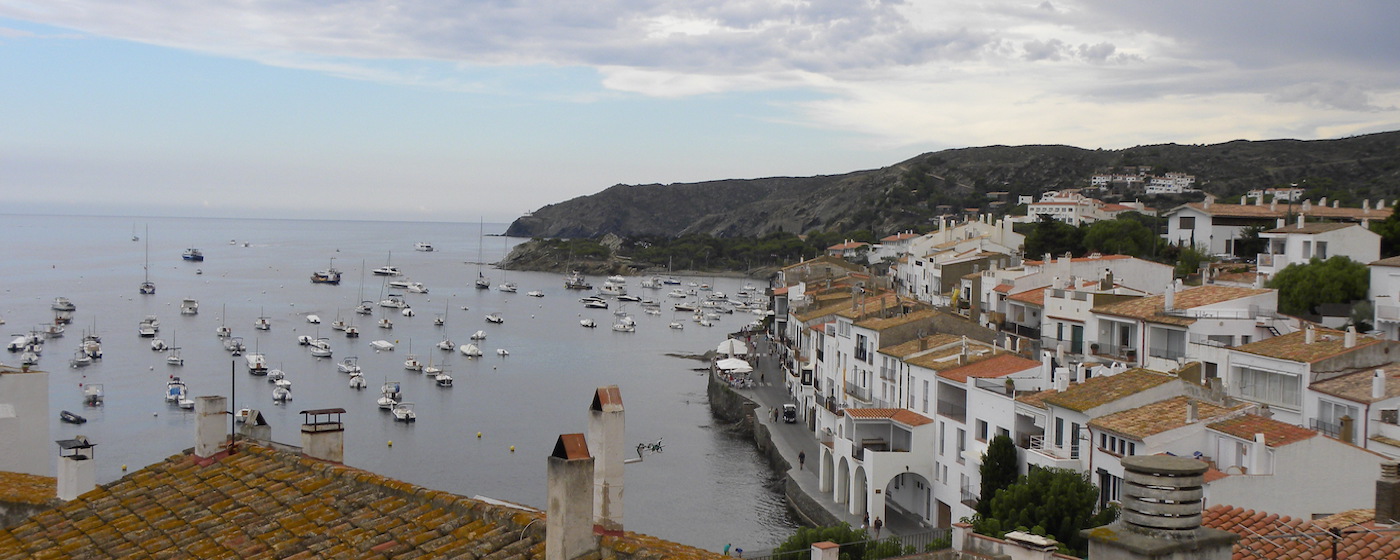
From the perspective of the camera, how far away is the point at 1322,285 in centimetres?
3203

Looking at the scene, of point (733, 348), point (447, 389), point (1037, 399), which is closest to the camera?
point (1037, 399)

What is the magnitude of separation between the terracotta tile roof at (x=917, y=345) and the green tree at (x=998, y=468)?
7.25 metres

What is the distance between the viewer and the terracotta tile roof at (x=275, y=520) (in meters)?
7.27

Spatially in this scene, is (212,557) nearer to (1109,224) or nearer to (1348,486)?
(1348,486)

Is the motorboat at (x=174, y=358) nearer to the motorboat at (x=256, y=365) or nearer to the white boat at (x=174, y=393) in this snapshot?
the motorboat at (x=256, y=365)

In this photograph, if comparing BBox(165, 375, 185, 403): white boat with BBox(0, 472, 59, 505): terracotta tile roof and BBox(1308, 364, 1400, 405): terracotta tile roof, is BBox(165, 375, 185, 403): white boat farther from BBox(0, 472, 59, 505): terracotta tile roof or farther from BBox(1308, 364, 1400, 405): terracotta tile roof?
BBox(1308, 364, 1400, 405): terracotta tile roof

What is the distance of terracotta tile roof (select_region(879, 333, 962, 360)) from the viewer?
31739 mm

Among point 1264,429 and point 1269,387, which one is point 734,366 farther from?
point 1264,429

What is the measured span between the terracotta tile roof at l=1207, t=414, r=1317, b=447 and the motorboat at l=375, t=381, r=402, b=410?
124 ft

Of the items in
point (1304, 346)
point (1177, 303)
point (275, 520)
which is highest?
point (1177, 303)

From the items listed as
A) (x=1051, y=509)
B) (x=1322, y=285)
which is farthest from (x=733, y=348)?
(x=1051, y=509)

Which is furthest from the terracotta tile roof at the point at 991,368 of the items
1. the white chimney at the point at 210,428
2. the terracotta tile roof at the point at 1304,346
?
the white chimney at the point at 210,428

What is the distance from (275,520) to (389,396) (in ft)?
149

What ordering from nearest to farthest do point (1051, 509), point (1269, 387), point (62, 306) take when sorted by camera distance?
point (1051, 509) → point (1269, 387) → point (62, 306)
